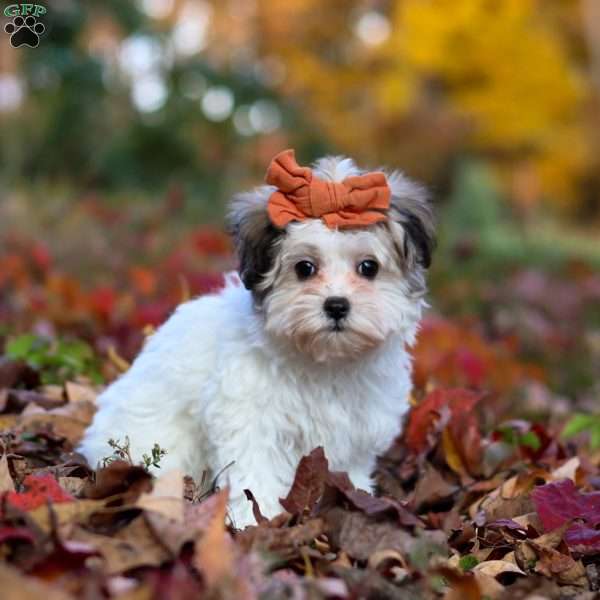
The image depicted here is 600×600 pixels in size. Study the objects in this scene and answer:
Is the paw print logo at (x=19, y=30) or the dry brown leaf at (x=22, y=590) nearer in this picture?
the dry brown leaf at (x=22, y=590)

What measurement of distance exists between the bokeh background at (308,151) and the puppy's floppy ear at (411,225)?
0.95 metres

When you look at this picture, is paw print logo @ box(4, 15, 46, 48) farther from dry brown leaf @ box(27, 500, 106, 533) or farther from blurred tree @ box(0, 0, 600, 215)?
blurred tree @ box(0, 0, 600, 215)

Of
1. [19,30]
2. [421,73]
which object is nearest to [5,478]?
[19,30]

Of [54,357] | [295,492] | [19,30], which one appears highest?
[19,30]

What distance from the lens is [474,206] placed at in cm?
1875

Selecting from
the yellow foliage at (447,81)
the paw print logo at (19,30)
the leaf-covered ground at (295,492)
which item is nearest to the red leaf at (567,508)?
the leaf-covered ground at (295,492)

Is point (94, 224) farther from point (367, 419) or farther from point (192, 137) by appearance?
point (367, 419)

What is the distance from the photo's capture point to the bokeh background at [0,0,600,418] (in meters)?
7.48

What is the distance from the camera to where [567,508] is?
3.65m

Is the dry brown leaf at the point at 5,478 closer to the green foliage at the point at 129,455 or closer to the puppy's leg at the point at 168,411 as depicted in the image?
the green foliage at the point at 129,455

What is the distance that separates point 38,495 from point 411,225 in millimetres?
1837

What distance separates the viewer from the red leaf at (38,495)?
2.80m

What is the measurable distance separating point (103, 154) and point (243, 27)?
2078cm

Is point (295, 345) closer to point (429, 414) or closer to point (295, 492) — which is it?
point (295, 492)
